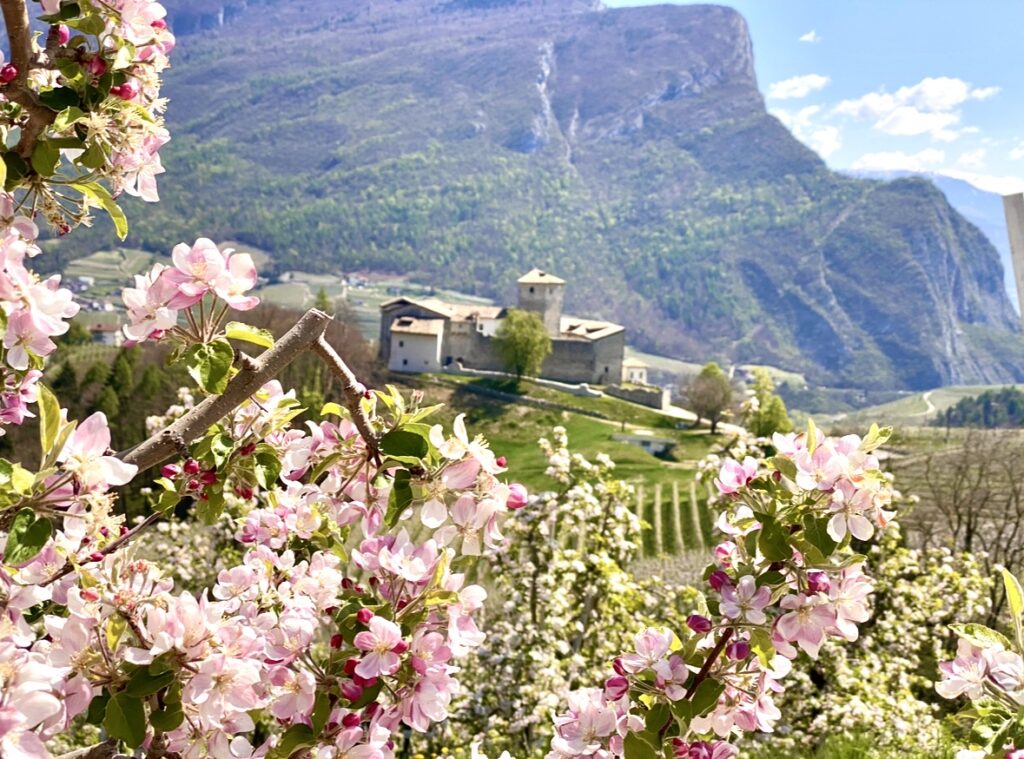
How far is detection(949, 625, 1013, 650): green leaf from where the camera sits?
193cm

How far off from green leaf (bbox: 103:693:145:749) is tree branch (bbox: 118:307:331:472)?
571mm

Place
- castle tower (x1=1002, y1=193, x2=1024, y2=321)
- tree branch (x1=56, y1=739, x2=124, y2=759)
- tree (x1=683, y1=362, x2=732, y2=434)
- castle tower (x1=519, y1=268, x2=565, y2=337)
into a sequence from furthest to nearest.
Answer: castle tower (x1=519, y1=268, x2=565, y2=337), tree (x1=683, y1=362, x2=732, y2=434), castle tower (x1=1002, y1=193, x2=1024, y2=321), tree branch (x1=56, y1=739, x2=124, y2=759)

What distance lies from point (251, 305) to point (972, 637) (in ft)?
5.90

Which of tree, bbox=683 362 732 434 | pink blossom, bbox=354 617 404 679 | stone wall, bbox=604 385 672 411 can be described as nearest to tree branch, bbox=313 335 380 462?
pink blossom, bbox=354 617 404 679

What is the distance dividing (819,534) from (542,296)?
295ft

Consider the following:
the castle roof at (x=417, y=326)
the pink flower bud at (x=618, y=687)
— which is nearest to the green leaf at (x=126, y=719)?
the pink flower bud at (x=618, y=687)

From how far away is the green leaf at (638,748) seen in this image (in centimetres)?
204

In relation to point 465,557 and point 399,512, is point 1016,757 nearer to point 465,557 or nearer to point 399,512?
point 465,557

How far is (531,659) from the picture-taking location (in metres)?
7.21

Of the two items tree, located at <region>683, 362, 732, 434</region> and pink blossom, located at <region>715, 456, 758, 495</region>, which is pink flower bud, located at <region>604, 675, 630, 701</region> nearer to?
pink blossom, located at <region>715, 456, 758, 495</region>

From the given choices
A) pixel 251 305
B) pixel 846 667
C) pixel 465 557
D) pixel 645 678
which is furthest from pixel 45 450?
pixel 846 667

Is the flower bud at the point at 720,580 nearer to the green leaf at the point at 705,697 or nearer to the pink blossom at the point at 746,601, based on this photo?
the pink blossom at the point at 746,601

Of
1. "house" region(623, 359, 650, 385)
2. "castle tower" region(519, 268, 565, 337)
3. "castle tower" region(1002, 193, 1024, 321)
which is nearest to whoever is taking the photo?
"castle tower" region(1002, 193, 1024, 321)

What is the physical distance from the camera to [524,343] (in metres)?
75.7
